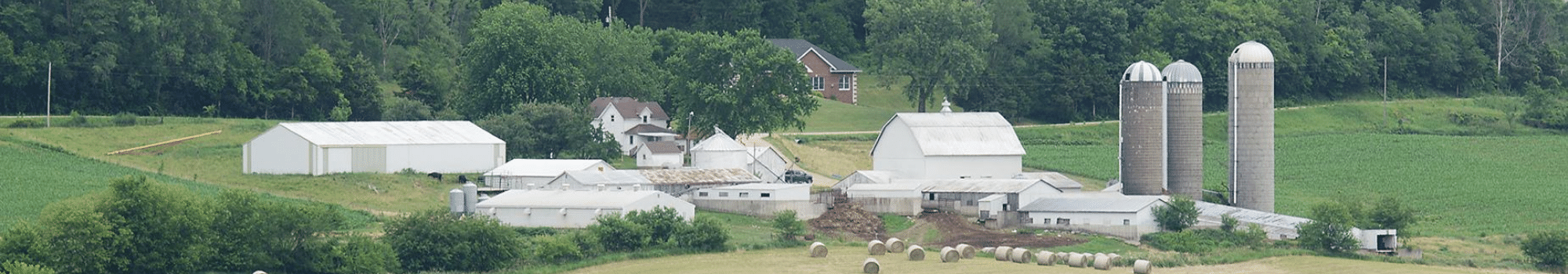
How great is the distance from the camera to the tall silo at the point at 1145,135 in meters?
79.3

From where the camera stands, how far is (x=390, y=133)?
8119cm

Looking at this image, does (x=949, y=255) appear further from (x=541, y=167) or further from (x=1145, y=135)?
(x=541, y=167)

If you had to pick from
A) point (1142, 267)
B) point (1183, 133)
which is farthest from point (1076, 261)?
point (1183, 133)

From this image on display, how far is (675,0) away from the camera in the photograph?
126 metres

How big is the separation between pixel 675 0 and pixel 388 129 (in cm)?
4587

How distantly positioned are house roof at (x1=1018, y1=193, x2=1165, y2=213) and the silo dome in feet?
16.1

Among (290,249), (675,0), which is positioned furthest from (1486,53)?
(290,249)

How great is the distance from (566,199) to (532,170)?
806 centimetres

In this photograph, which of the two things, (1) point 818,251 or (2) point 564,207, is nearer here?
(1) point 818,251

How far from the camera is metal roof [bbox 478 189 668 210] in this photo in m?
70.2

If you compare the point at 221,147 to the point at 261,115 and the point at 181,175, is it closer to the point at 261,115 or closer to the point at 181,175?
the point at 181,175

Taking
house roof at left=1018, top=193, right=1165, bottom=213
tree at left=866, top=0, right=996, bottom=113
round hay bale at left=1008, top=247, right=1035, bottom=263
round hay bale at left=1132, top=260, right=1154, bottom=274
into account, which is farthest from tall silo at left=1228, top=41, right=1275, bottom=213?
tree at left=866, top=0, right=996, bottom=113

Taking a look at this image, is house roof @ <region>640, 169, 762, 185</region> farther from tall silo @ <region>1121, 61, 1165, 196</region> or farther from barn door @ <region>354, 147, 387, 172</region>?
tall silo @ <region>1121, 61, 1165, 196</region>

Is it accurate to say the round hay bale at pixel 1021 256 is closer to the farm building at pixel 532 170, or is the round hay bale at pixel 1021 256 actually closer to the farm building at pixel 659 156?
the farm building at pixel 532 170
